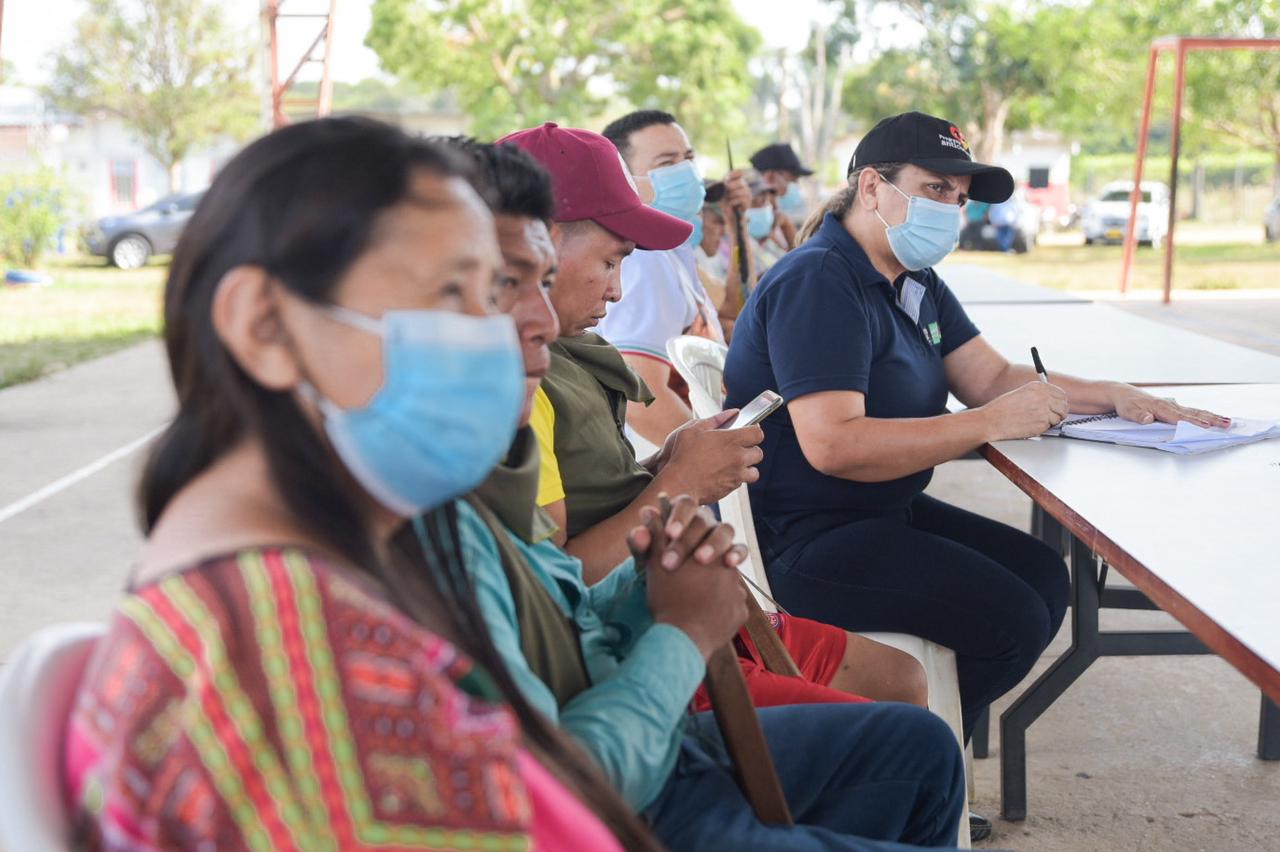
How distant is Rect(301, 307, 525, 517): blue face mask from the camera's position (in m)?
1.02

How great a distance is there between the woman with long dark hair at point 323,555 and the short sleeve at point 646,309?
8.47 feet

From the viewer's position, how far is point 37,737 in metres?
0.96

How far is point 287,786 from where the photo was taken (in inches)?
34.5

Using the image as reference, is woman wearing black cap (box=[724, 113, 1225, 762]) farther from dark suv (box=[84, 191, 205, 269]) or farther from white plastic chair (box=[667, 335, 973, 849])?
dark suv (box=[84, 191, 205, 269])

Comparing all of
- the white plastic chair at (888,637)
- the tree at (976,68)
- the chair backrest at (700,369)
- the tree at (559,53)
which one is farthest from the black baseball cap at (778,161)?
the tree at (976,68)

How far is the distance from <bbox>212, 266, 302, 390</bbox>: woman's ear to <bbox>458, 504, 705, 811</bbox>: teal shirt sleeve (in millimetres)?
356

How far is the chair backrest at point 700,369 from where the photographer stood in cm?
294

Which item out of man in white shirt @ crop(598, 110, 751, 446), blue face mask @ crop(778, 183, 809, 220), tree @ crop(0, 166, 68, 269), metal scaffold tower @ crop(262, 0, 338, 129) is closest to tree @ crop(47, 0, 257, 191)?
tree @ crop(0, 166, 68, 269)

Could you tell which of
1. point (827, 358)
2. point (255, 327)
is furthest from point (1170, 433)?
point (255, 327)

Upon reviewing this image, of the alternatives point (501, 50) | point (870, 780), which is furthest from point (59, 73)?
point (870, 780)

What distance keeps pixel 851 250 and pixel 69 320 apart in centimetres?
1257

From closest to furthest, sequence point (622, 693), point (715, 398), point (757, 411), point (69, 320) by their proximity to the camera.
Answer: point (622, 693), point (757, 411), point (715, 398), point (69, 320)

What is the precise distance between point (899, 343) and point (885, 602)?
61cm

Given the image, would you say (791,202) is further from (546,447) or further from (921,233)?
(546,447)
